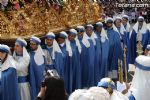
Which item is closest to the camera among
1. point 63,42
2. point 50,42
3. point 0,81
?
point 0,81

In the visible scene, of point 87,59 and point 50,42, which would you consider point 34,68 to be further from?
point 87,59

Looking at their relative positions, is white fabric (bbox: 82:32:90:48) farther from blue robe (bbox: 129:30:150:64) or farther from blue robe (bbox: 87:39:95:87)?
blue robe (bbox: 129:30:150:64)

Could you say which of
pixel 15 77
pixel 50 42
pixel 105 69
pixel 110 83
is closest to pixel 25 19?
pixel 50 42

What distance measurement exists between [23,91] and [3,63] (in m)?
0.82

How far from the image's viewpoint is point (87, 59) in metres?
9.21

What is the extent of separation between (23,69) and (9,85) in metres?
0.56

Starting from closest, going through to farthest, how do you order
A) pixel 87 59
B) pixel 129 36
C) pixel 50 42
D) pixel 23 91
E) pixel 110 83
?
pixel 110 83 < pixel 23 91 < pixel 50 42 < pixel 87 59 < pixel 129 36

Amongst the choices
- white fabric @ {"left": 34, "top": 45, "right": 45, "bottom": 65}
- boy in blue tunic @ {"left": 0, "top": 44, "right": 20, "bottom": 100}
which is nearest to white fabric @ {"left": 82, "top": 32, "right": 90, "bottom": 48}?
white fabric @ {"left": 34, "top": 45, "right": 45, "bottom": 65}

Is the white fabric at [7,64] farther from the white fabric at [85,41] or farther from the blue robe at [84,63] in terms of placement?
the white fabric at [85,41]

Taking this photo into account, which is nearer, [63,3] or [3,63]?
[3,63]

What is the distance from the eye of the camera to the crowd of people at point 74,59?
246 inches

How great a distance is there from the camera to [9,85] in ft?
20.7

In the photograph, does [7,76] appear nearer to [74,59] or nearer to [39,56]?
[39,56]

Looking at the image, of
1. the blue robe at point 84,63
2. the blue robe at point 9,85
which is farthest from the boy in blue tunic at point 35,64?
the blue robe at point 84,63
